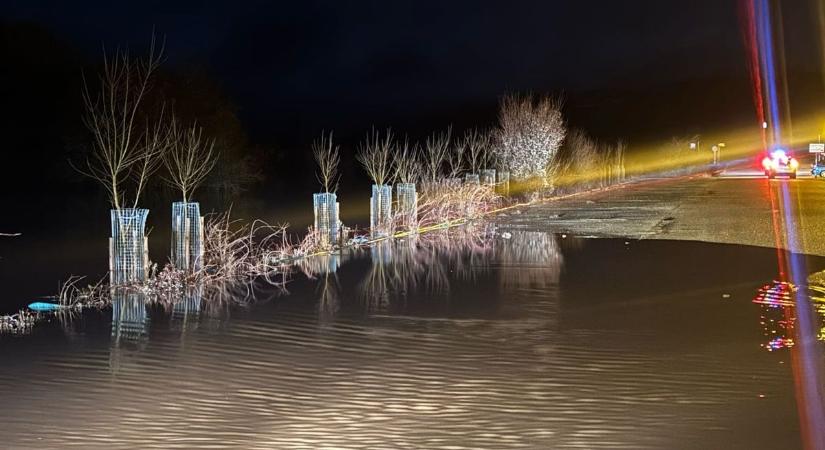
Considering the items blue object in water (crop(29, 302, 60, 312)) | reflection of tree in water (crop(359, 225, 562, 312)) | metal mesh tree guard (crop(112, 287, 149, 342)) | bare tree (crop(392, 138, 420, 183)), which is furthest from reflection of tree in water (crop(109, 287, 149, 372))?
bare tree (crop(392, 138, 420, 183))

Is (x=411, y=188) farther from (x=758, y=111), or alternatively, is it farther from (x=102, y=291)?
(x=758, y=111)

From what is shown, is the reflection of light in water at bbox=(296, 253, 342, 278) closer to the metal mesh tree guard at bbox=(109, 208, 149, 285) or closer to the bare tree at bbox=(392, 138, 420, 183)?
the metal mesh tree guard at bbox=(109, 208, 149, 285)

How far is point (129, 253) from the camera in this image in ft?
45.3

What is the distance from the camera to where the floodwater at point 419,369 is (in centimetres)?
683

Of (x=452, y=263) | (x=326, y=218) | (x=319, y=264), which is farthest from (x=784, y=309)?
(x=326, y=218)

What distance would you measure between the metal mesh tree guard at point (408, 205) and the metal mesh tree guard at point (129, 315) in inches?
504

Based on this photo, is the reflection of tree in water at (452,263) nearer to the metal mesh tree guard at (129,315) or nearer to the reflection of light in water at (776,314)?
the metal mesh tree guard at (129,315)

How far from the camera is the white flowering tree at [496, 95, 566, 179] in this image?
43.7 meters

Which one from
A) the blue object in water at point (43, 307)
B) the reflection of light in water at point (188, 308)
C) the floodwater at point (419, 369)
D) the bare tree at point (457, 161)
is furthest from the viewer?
the bare tree at point (457, 161)

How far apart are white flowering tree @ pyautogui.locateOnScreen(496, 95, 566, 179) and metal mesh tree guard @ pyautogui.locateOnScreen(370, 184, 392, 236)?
1982 cm

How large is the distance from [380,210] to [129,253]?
1141 cm

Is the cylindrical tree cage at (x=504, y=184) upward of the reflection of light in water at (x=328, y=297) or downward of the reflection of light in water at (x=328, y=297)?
upward

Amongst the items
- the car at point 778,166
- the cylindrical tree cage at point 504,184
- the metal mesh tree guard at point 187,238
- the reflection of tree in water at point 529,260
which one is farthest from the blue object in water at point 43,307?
the car at point 778,166

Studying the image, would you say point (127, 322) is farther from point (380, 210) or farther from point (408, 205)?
point (408, 205)
